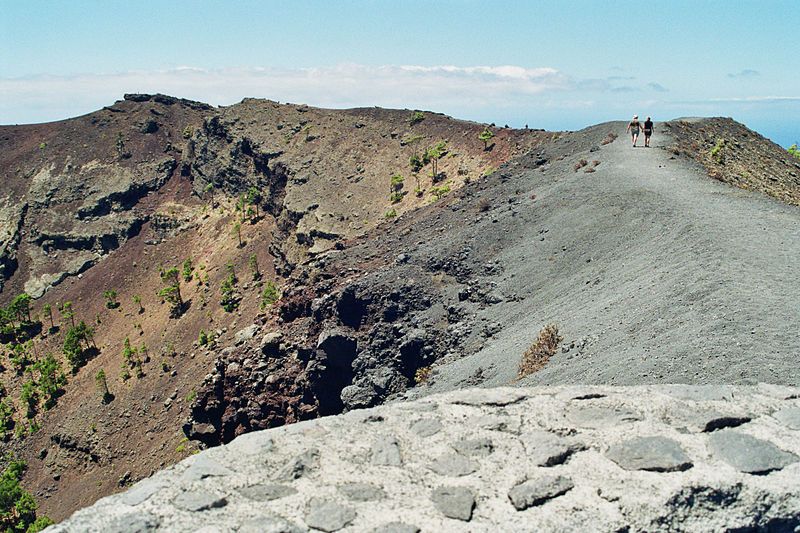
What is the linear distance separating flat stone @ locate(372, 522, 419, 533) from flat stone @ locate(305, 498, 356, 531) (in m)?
0.24

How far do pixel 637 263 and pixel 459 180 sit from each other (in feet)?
74.3

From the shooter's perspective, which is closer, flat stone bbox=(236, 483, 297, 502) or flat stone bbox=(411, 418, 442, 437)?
flat stone bbox=(236, 483, 297, 502)

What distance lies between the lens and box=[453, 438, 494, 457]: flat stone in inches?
197

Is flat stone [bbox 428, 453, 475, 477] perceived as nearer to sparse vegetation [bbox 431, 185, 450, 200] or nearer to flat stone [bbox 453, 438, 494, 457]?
flat stone [bbox 453, 438, 494, 457]

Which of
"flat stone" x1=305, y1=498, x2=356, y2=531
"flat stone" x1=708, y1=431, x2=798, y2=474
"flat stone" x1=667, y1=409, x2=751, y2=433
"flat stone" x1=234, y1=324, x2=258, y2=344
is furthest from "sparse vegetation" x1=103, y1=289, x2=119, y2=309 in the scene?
"flat stone" x1=708, y1=431, x2=798, y2=474

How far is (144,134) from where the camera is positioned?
63.0 m

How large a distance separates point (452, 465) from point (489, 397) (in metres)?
1.43

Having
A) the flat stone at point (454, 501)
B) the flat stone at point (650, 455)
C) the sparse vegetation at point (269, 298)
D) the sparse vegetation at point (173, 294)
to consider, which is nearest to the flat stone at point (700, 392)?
the flat stone at point (650, 455)

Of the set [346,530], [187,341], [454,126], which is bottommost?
[187,341]

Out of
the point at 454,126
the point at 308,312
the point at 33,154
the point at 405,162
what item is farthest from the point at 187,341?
the point at 33,154

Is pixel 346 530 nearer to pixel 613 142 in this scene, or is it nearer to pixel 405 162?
pixel 613 142

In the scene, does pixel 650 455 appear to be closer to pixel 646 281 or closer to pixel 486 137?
pixel 646 281

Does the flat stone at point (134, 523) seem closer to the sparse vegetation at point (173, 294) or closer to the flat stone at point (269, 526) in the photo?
the flat stone at point (269, 526)

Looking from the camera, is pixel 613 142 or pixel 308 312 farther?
pixel 613 142
